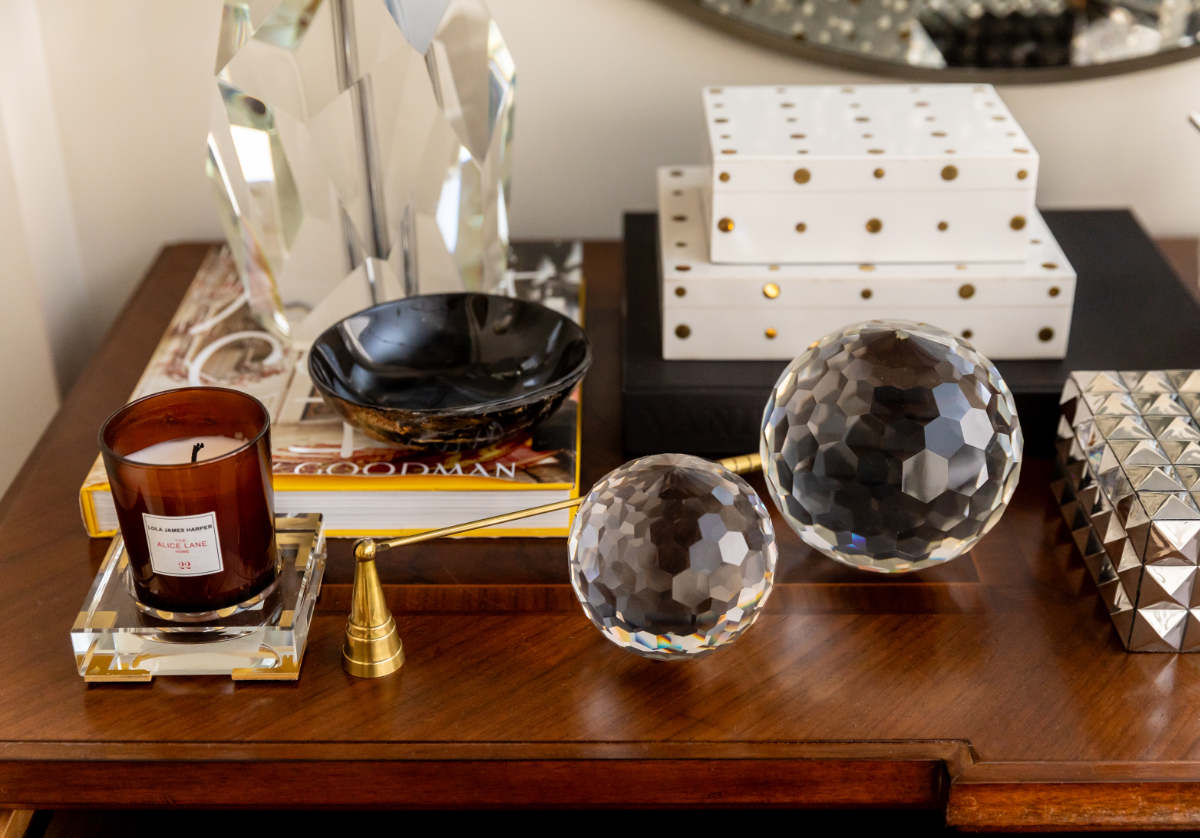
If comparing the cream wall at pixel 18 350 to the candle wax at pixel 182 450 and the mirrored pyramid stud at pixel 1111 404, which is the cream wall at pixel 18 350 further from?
the mirrored pyramid stud at pixel 1111 404

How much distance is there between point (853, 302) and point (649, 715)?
30cm

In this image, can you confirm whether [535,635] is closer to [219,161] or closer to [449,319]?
[449,319]

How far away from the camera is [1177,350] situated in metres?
0.73

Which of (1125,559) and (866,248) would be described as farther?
(866,248)

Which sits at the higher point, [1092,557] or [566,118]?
[566,118]

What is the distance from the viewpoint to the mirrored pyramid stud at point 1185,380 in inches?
25.4

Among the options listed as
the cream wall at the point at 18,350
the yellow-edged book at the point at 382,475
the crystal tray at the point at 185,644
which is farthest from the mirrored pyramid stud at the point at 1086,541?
the cream wall at the point at 18,350

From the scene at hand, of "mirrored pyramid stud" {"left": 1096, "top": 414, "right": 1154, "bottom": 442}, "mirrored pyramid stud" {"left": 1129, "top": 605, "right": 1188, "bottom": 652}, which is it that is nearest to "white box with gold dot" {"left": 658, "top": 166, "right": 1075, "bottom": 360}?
"mirrored pyramid stud" {"left": 1096, "top": 414, "right": 1154, "bottom": 442}

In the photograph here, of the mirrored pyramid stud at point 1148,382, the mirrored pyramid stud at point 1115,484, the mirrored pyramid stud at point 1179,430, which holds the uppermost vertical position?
the mirrored pyramid stud at point 1148,382

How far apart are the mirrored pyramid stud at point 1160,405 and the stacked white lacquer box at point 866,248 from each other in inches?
3.3

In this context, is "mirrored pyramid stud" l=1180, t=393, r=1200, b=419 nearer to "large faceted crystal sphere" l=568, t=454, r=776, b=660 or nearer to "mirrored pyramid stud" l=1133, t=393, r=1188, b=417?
"mirrored pyramid stud" l=1133, t=393, r=1188, b=417

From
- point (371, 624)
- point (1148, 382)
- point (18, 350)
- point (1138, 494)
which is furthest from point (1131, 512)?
point (18, 350)

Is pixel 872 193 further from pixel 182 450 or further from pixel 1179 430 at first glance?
pixel 182 450

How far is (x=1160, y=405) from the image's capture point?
0.63m
